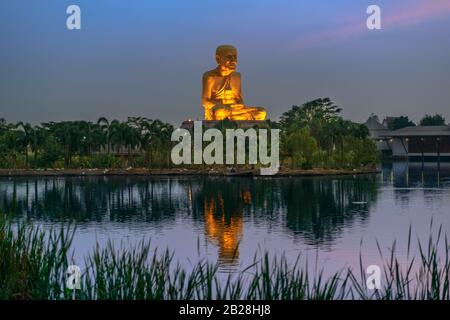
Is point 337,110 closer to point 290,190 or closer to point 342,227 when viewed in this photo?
point 290,190

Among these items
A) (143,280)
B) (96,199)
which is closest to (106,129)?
(96,199)

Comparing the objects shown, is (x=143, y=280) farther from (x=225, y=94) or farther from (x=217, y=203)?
(x=225, y=94)

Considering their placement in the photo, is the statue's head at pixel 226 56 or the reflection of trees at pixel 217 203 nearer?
the reflection of trees at pixel 217 203

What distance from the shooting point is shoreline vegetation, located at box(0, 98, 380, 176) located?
161 feet

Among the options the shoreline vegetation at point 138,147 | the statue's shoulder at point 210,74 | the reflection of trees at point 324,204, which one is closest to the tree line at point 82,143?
the shoreline vegetation at point 138,147

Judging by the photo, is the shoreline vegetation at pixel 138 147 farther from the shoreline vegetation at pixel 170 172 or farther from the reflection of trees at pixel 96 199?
the reflection of trees at pixel 96 199

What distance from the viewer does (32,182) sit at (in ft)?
144

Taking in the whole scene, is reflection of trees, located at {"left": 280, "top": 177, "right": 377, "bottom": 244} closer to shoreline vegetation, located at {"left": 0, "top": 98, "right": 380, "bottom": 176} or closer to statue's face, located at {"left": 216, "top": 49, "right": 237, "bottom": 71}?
shoreline vegetation, located at {"left": 0, "top": 98, "right": 380, "bottom": 176}

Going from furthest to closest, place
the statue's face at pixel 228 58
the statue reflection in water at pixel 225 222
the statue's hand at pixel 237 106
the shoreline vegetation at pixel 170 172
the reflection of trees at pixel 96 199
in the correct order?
the statue's hand at pixel 237 106, the statue's face at pixel 228 58, the shoreline vegetation at pixel 170 172, the reflection of trees at pixel 96 199, the statue reflection in water at pixel 225 222

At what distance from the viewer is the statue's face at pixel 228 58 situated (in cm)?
5500

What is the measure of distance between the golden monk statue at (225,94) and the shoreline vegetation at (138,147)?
193 centimetres

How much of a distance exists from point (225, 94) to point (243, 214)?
31778 mm

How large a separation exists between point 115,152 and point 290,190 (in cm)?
2586

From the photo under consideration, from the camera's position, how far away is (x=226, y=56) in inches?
2165
